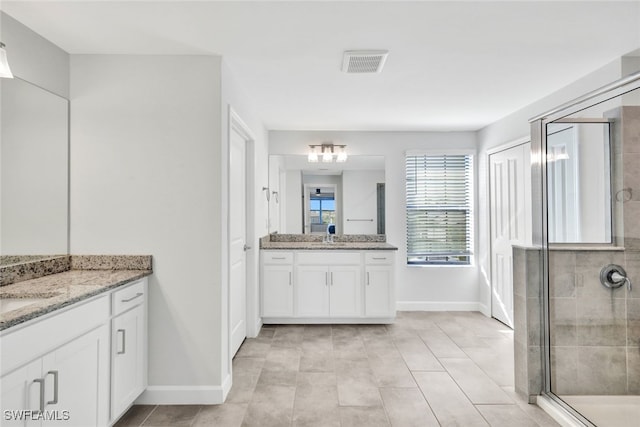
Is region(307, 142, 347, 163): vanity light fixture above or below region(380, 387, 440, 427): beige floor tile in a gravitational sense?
above

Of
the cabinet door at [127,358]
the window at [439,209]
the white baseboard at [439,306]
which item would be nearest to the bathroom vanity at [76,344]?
the cabinet door at [127,358]

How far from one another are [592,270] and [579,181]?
66 cm

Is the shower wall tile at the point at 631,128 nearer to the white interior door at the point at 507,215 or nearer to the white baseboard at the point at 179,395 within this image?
the white interior door at the point at 507,215

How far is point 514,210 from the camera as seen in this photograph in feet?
12.8

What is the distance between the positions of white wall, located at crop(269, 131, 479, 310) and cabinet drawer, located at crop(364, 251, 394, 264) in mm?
672

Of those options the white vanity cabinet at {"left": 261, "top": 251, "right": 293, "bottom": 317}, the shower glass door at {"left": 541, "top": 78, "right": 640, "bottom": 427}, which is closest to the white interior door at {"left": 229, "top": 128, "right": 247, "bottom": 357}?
the white vanity cabinet at {"left": 261, "top": 251, "right": 293, "bottom": 317}

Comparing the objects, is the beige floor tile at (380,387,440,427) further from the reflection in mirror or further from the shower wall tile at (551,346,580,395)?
the reflection in mirror

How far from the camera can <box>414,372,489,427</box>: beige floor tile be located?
2.18m

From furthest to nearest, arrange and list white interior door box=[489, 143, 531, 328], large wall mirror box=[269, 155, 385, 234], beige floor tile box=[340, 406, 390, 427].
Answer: large wall mirror box=[269, 155, 385, 234]
white interior door box=[489, 143, 531, 328]
beige floor tile box=[340, 406, 390, 427]

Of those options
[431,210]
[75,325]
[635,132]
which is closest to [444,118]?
[431,210]

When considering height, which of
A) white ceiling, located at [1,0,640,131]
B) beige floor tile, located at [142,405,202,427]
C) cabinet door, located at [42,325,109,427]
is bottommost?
beige floor tile, located at [142,405,202,427]

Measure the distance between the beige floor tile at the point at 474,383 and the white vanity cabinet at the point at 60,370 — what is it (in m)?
2.27

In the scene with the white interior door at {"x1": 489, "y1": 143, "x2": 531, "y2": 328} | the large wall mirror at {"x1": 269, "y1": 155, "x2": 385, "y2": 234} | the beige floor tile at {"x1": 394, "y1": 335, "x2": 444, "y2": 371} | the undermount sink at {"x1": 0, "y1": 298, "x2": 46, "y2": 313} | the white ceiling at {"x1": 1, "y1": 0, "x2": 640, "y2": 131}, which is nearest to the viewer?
the undermount sink at {"x1": 0, "y1": 298, "x2": 46, "y2": 313}

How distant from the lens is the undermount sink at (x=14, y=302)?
1547 millimetres
